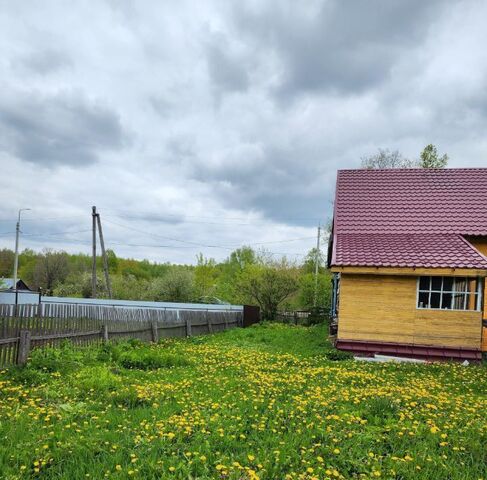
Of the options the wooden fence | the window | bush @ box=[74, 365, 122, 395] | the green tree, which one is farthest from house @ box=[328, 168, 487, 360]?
the green tree

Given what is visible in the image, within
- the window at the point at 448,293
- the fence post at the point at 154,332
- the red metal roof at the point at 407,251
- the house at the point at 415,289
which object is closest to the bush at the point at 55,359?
the fence post at the point at 154,332

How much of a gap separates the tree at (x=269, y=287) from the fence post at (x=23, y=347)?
67.5 ft

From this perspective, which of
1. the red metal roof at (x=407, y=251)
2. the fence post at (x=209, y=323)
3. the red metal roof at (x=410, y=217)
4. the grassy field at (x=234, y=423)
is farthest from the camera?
the fence post at (x=209, y=323)

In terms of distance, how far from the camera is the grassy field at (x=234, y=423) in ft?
13.5

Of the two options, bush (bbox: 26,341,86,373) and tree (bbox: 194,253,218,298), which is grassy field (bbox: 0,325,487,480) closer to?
bush (bbox: 26,341,86,373)

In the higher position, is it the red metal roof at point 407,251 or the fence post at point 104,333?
the red metal roof at point 407,251

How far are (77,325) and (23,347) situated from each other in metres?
2.33

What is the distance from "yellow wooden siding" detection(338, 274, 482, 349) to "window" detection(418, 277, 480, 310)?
263 millimetres

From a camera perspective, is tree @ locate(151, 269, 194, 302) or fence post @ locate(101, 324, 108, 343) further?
tree @ locate(151, 269, 194, 302)

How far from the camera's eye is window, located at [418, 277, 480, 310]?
12.4 meters

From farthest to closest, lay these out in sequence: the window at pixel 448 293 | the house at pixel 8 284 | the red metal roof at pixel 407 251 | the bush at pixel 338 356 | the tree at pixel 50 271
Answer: the tree at pixel 50 271 → the house at pixel 8 284 → the window at pixel 448 293 → the red metal roof at pixel 407 251 → the bush at pixel 338 356

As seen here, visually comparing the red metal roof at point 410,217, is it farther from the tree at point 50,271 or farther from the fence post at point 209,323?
the tree at point 50,271

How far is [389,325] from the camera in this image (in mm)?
12516

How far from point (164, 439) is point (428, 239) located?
39.3ft
